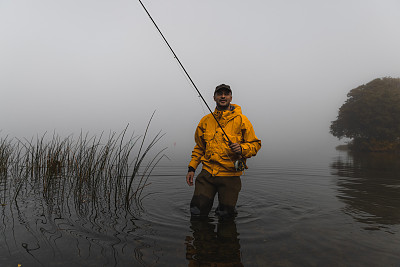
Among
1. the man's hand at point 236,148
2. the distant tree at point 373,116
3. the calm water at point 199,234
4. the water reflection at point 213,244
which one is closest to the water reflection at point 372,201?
the calm water at point 199,234

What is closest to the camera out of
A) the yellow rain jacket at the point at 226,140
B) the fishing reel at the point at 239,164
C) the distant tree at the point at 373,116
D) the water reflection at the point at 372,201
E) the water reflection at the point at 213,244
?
the water reflection at the point at 213,244

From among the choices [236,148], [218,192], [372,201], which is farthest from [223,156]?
[372,201]

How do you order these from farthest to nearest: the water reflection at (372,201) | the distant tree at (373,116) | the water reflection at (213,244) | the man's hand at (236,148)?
the distant tree at (373,116) < the water reflection at (372,201) < the man's hand at (236,148) < the water reflection at (213,244)

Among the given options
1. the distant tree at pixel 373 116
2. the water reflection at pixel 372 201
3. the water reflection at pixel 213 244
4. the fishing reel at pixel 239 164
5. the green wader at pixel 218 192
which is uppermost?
the distant tree at pixel 373 116

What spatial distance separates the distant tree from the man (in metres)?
32.5

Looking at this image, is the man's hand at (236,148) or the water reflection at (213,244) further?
the man's hand at (236,148)

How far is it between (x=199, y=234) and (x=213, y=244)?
35 cm

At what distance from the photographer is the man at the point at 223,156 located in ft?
12.3

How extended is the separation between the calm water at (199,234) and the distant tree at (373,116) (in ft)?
99.5

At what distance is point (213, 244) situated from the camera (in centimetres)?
294

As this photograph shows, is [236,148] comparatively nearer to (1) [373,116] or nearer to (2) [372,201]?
(2) [372,201]

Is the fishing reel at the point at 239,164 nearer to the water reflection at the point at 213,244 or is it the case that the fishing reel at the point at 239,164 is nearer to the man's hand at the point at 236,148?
the man's hand at the point at 236,148

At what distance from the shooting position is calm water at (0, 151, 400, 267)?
2.56 metres

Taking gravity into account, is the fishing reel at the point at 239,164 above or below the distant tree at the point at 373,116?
below
